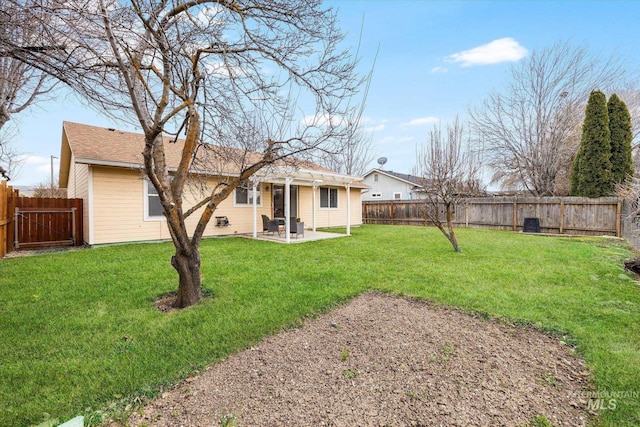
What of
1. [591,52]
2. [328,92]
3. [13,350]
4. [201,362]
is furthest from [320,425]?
[591,52]

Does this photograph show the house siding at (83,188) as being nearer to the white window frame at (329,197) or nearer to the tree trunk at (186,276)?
the tree trunk at (186,276)

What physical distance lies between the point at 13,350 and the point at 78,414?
159cm

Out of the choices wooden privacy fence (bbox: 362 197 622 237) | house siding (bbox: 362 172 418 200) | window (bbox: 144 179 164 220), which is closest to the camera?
window (bbox: 144 179 164 220)

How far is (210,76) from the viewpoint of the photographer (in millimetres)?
4371

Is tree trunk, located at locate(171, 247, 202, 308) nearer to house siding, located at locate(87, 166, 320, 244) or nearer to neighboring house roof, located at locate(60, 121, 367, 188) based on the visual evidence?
neighboring house roof, located at locate(60, 121, 367, 188)

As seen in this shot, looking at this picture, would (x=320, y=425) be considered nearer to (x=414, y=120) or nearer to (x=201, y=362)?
(x=201, y=362)

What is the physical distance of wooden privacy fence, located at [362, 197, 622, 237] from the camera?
11.2 meters

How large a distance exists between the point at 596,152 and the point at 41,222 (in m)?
20.8

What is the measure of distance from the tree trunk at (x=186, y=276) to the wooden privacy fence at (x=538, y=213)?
7642 mm

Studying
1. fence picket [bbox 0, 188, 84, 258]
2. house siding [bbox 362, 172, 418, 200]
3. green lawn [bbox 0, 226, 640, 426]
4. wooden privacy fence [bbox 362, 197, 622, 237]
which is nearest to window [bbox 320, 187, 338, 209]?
wooden privacy fence [bbox 362, 197, 622, 237]

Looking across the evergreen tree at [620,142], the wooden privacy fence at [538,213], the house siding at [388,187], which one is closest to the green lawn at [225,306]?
the wooden privacy fence at [538,213]

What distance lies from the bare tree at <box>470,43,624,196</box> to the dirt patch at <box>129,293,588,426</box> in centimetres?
1700

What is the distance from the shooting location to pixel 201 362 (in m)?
2.70

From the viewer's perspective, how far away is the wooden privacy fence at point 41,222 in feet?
28.2
